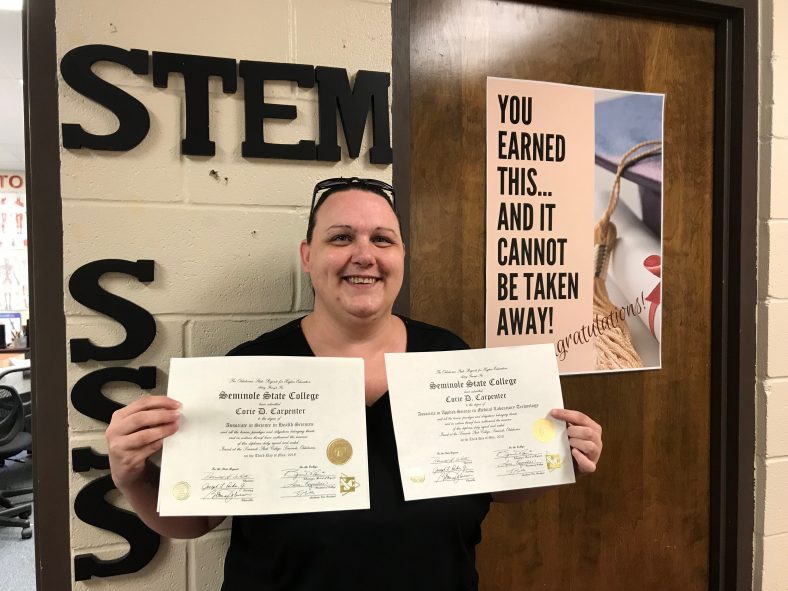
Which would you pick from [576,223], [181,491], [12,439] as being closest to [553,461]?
[181,491]

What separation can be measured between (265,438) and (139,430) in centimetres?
17

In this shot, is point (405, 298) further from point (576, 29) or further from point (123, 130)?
point (576, 29)

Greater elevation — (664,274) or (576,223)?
(576,223)

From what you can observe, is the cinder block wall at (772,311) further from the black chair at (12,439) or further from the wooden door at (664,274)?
the black chair at (12,439)

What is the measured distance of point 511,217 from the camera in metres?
1.31

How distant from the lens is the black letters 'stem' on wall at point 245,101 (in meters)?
0.96

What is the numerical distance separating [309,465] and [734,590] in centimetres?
143

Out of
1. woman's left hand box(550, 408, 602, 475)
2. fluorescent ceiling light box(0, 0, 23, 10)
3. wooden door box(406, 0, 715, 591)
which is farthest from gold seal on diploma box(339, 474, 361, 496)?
fluorescent ceiling light box(0, 0, 23, 10)

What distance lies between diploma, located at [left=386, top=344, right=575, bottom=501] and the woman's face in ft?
0.39

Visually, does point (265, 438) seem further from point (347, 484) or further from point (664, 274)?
point (664, 274)

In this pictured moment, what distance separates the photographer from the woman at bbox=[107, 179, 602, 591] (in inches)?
31.0
